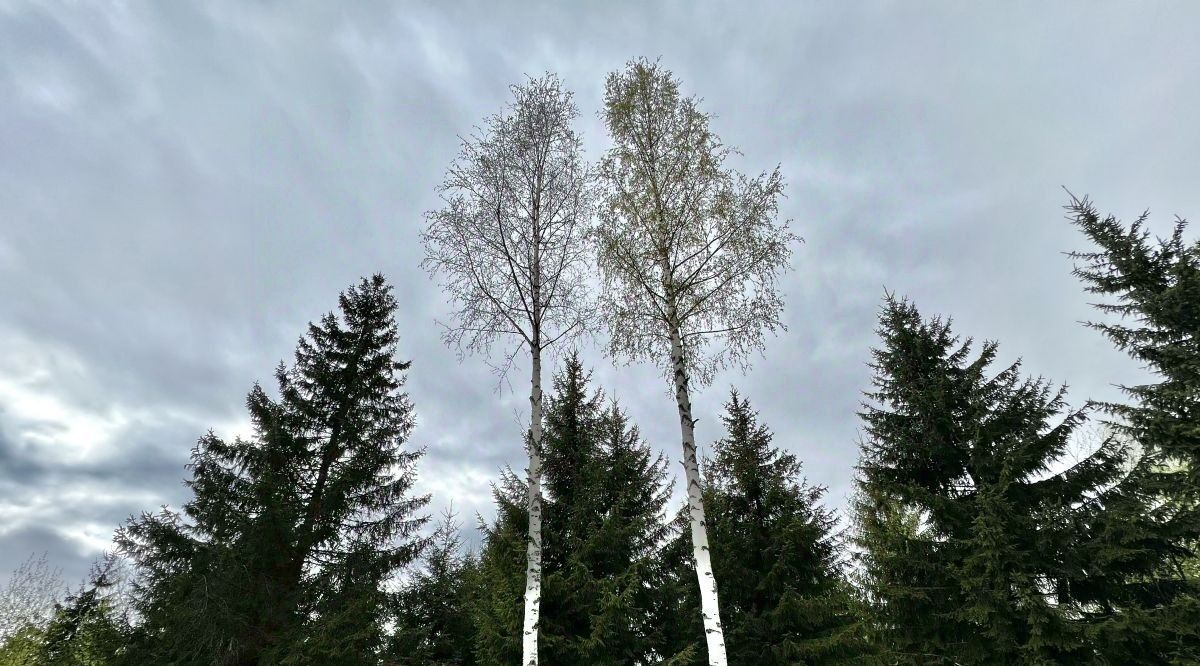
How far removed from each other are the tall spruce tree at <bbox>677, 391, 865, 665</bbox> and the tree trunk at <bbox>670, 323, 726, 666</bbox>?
253 centimetres

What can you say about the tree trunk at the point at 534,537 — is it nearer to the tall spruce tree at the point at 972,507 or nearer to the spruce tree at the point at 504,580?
the spruce tree at the point at 504,580

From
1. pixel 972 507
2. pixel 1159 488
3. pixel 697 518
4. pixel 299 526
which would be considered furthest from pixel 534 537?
pixel 1159 488

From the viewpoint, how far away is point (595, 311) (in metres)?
13.3

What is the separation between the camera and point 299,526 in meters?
11.8

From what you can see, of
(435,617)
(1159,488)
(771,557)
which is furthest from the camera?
A: (435,617)

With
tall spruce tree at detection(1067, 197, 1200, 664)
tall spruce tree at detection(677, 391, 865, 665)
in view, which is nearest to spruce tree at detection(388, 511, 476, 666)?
tall spruce tree at detection(677, 391, 865, 665)

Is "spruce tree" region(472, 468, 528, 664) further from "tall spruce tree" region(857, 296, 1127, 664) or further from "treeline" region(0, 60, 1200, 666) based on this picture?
"tall spruce tree" region(857, 296, 1127, 664)

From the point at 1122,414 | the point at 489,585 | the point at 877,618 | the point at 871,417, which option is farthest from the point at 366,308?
the point at 1122,414

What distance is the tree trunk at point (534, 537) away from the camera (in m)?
9.34

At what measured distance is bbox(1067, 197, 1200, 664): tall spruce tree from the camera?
9.05 m

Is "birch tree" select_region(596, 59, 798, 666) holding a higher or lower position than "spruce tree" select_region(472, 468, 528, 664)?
higher

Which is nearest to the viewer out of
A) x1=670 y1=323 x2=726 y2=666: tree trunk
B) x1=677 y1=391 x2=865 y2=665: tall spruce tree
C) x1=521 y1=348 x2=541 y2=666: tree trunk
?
x1=670 y1=323 x2=726 y2=666: tree trunk

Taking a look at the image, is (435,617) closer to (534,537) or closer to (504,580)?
(504,580)

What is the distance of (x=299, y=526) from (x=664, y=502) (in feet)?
26.0
